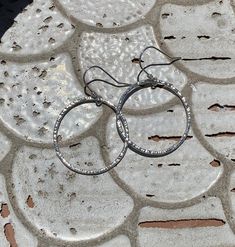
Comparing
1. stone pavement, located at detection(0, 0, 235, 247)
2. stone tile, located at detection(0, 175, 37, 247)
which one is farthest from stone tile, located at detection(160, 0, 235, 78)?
stone tile, located at detection(0, 175, 37, 247)

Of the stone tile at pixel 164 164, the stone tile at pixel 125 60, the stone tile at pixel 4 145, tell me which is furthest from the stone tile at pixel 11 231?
the stone tile at pixel 125 60

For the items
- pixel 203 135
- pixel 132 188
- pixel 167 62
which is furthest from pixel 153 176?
pixel 167 62

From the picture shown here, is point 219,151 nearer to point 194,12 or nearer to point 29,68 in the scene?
point 194,12

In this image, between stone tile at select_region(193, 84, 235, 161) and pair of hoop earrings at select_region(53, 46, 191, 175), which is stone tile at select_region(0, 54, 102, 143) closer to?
pair of hoop earrings at select_region(53, 46, 191, 175)

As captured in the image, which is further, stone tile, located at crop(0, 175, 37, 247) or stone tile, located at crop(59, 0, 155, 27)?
stone tile, located at crop(59, 0, 155, 27)

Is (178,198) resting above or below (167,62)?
below

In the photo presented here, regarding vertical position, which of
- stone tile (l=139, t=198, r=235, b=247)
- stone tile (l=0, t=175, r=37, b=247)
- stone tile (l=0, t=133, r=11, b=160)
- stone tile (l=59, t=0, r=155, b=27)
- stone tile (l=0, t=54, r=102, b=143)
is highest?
stone tile (l=59, t=0, r=155, b=27)

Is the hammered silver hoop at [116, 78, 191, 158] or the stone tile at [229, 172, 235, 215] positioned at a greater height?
the hammered silver hoop at [116, 78, 191, 158]
